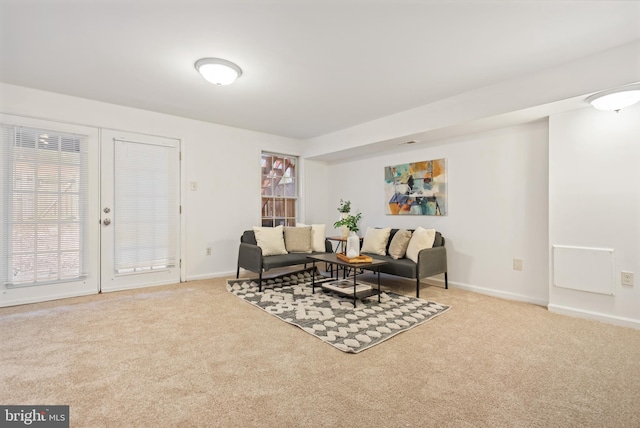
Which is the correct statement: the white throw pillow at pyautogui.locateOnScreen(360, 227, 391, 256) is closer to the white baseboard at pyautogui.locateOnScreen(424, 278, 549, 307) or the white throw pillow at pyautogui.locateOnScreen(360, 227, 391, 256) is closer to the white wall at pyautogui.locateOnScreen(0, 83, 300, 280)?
the white baseboard at pyautogui.locateOnScreen(424, 278, 549, 307)

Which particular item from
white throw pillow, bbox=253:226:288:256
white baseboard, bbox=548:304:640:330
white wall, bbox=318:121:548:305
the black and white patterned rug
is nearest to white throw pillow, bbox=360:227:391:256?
white wall, bbox=318:121:548:305

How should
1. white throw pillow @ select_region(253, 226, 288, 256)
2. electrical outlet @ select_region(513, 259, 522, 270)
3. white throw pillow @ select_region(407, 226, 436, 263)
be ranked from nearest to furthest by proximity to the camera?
electrical outlet @ select_region(513, 259, 522, 270)
white throw pillow @ select_region(407, 226, 436, 263)
white throw pillow @ select_region(253, 226, 288, 256)

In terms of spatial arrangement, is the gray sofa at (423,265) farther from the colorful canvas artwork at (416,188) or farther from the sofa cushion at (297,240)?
the sofa cushion at (297,240)

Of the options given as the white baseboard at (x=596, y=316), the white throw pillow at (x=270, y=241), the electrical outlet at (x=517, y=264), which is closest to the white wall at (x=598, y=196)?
the white baseboard at (x=596, y=316)

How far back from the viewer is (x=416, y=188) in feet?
14.3

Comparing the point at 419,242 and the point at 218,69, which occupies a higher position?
the point at 218,69

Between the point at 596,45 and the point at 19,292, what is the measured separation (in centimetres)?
600

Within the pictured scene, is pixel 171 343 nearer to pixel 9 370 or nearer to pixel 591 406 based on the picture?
pixel 9 370

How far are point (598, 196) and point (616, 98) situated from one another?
0.87 m

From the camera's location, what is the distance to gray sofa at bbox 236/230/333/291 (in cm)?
368

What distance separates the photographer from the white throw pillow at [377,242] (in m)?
4.06

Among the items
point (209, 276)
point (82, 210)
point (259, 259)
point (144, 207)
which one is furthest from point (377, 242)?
point (82, 210)

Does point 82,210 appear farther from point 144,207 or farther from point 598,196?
point 598,196

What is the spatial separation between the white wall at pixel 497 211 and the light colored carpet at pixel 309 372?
0.70m
